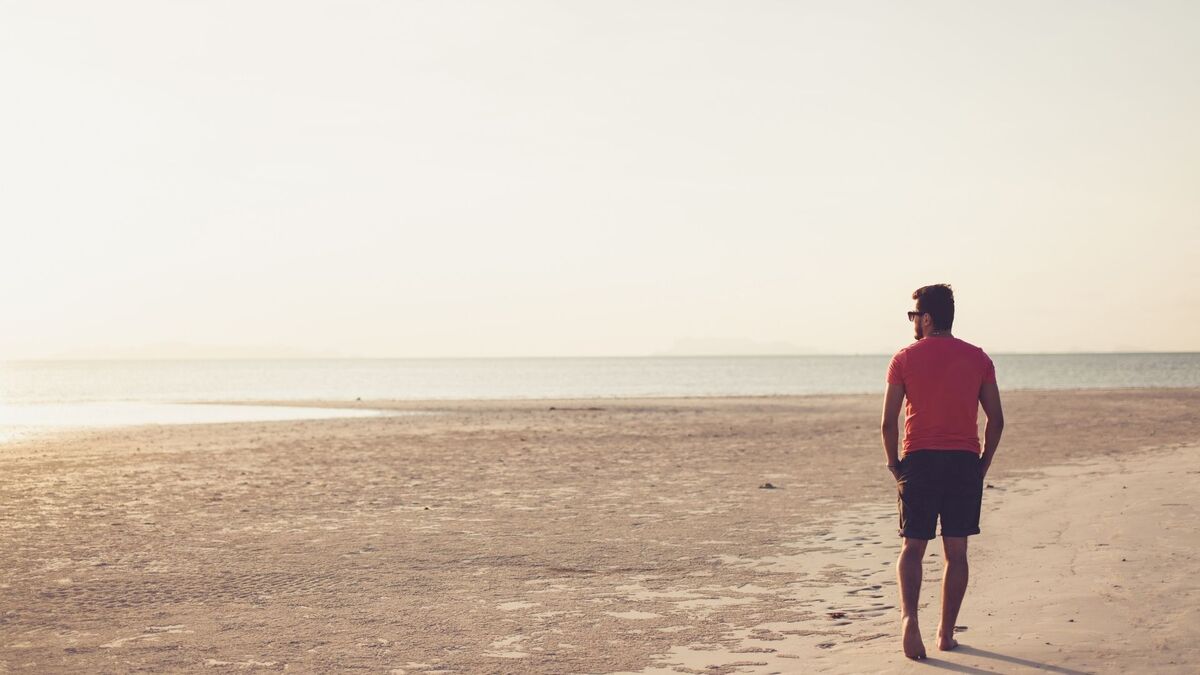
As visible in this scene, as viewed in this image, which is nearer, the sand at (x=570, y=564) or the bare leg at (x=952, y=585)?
the bare leg at (x=952, y=585)

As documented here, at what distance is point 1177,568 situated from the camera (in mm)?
8367

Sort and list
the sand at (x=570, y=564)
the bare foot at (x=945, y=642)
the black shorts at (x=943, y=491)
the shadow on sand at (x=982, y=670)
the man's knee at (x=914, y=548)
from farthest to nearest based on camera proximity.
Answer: the sand at (x=570, y=564)
the bare foot at (x=945, y=642)
the man's knee at (x=914, y=548)
the black shorts at (x=943, y=491)
the shadow on sand at (x=982, y=670)

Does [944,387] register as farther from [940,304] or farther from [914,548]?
[914,548]

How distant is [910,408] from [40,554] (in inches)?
360

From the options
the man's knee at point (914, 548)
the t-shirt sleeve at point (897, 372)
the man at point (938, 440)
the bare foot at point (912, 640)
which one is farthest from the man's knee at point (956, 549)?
the t-shirt sleeve at point (897, 372)

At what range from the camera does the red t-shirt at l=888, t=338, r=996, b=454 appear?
20.0 ft

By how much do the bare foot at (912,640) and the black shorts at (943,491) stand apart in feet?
1.70

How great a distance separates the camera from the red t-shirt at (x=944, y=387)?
610cm

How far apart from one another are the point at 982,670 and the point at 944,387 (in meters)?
1.64

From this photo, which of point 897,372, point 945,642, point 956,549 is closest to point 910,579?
point 956,549

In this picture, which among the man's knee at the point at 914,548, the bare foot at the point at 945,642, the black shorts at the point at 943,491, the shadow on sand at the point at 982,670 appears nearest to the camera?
the shadow on sand at the point at 982,670

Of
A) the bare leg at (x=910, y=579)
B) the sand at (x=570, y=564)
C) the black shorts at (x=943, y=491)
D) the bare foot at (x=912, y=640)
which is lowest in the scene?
the sand at (x=570, y=564)

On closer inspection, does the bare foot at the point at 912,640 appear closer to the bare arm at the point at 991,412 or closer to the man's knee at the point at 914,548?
the man's knee at the point at 914,548

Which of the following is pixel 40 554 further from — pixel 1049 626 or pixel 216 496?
pixel 1049 626
